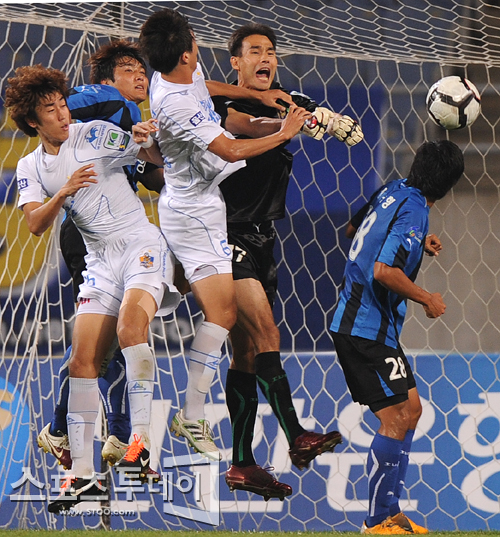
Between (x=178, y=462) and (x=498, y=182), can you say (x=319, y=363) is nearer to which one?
(x=178, y=462)

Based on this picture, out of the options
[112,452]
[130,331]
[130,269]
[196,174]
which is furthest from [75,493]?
[196,174]

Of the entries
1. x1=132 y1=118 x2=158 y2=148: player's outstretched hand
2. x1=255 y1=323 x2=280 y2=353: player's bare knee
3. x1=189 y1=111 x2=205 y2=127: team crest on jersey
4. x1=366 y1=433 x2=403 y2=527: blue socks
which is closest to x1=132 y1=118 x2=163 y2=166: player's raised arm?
x1=132 y1=118 x2=158 y2=148: player's outstretched hand

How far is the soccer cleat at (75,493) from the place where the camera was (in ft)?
10.8

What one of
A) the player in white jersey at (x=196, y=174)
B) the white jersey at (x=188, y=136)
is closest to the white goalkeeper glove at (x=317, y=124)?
the player in white jersey at (x=196, y=174)

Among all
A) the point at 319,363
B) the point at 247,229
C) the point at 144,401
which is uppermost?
the point at 247,229

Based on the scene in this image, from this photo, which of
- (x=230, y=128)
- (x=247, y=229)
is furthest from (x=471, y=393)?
(x=230, y=128)

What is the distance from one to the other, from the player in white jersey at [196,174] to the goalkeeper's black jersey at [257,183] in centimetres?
12

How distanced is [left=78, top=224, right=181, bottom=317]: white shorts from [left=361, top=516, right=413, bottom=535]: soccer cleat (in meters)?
1.29

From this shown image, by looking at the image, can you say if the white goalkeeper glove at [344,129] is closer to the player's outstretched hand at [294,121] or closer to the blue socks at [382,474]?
the player's outstretched hand at [294,121]

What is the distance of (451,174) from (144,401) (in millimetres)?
1630

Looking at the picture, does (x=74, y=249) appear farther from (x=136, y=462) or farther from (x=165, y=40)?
(x=136, y=462)

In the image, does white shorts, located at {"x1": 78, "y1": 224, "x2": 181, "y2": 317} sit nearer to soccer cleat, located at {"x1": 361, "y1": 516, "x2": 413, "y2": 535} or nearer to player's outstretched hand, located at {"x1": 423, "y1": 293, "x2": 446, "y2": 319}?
player's outstretched hand, located at {"x1": 423, "y1": 293, "x2": 446, "y2": 319}

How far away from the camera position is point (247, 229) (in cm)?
375

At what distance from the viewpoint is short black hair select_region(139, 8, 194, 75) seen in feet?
11.0
